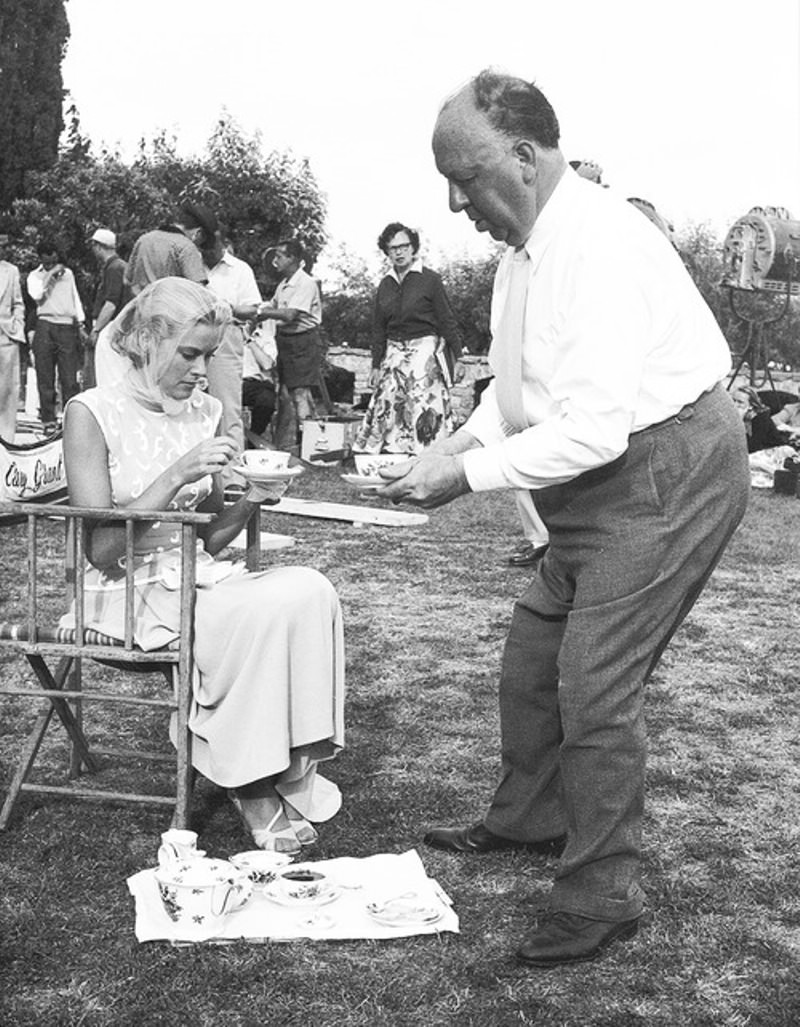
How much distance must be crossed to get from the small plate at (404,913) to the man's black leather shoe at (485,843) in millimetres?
388

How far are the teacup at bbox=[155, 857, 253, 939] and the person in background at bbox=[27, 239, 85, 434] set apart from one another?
9.50 meters

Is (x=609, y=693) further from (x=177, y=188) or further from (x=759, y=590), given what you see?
(x=177, y=188)

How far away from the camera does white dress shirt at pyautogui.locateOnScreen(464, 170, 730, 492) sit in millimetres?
2484

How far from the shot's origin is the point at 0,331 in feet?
36.1

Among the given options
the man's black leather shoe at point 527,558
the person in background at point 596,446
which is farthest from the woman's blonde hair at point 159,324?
the man's black leather shoe at point 527,558

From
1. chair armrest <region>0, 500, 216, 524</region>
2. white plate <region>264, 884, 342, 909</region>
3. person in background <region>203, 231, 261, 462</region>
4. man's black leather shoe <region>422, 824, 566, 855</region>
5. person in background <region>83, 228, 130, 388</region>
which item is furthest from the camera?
person in background <region>83, 228, 130, 388</region>

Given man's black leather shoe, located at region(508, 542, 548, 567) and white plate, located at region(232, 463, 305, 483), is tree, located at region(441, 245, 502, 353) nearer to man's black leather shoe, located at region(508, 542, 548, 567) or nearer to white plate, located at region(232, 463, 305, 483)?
man's black leather shoe, located at region(508, 542, 548, 567)

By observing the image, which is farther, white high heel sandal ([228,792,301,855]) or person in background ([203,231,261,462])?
person in background ([203,231,261,462])

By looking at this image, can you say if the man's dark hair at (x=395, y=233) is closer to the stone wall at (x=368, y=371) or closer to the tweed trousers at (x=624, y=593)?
the stone wall at (x=368, y=371)

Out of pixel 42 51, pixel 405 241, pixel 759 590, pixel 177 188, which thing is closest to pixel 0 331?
pixel 405 241

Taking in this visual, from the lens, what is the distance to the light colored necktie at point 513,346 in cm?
273

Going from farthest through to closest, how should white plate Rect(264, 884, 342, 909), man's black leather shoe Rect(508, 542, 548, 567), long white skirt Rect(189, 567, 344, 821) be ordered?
1. man's black leather shoe Rect(508, 542, 548, 567)
2. long white skirt Rect(189, 567, 344, 821)
3. white plate Rect(264, 884, 342, 909)

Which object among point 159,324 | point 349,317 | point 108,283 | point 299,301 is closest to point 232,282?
point 299,301

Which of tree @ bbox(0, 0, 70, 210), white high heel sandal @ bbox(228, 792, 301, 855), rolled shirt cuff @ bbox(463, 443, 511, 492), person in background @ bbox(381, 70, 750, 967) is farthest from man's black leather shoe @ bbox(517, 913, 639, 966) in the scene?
tree @ bbox(0, 0, 70, 210)
